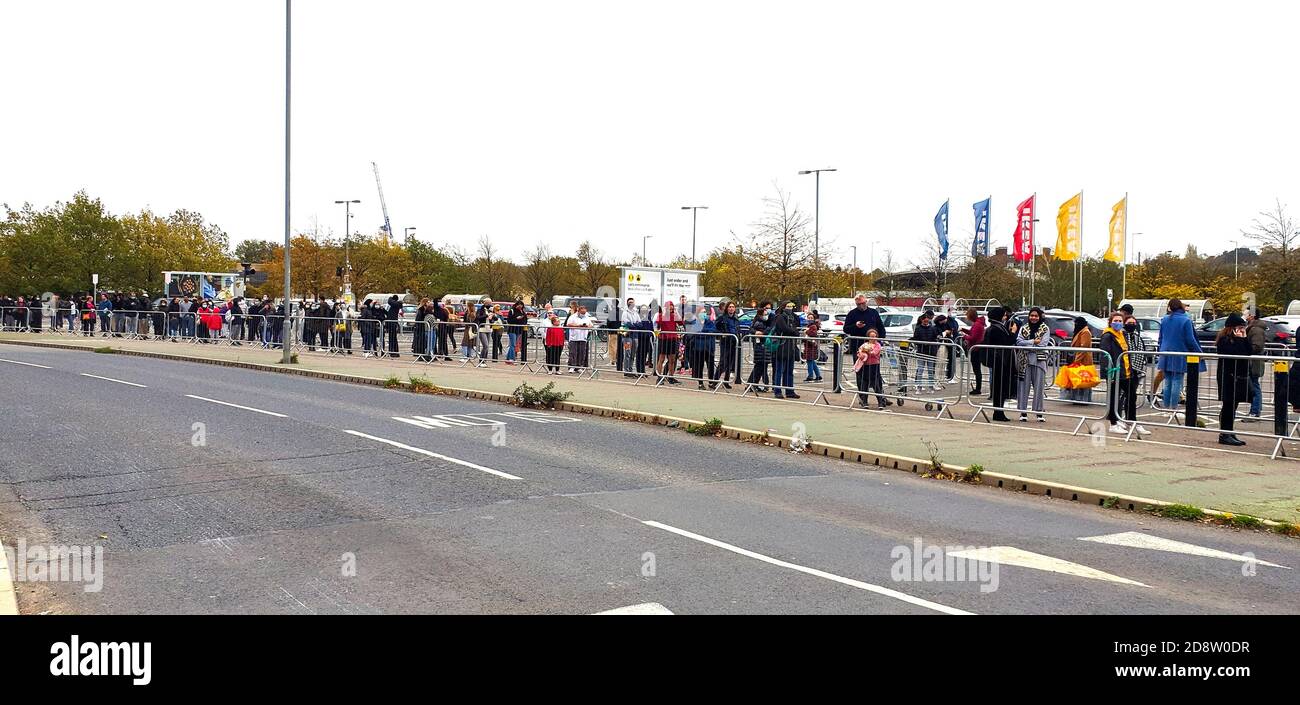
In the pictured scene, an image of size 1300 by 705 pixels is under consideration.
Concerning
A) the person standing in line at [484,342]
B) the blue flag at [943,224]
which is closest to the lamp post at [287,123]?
the person standing in line at [484,342]

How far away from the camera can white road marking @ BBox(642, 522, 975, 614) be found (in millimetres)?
6203

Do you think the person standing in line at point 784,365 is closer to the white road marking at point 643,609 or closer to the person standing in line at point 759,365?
the person standing in line at point 759,365

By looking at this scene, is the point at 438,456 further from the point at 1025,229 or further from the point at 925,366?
the point at 1025,229

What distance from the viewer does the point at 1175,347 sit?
14953 millimetres

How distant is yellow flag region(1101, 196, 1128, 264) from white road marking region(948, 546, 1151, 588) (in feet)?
138

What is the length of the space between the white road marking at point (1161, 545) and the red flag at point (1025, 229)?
131ft

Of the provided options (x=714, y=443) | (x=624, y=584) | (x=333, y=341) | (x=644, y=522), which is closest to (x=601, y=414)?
(x=714, y=443)

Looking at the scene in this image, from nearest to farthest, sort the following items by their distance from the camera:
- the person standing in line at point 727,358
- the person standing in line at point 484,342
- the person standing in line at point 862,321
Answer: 1. the person standing in line at point 862,321
2. the person standing in line at point 727,358
3. the person standing in line at point 484,342

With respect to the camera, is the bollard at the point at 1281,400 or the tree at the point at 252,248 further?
the tree at the point at 252,248

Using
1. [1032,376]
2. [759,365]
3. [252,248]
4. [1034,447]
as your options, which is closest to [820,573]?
[1034,447]

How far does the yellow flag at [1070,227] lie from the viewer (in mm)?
43812
